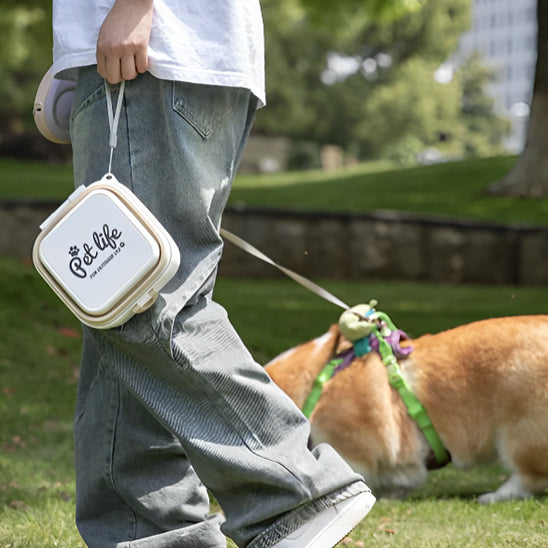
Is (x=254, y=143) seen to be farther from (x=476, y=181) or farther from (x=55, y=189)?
(x=476, y=181)

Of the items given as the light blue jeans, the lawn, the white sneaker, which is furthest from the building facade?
the white sneaker

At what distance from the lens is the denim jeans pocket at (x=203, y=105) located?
177cm

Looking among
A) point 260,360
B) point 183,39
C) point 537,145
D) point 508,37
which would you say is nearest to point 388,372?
point 183,39

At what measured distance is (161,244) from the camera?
1.65 metres

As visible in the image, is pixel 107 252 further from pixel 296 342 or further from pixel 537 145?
pixel 537 145

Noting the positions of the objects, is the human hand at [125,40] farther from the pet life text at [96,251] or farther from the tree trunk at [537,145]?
the tree trunk at [537,145]

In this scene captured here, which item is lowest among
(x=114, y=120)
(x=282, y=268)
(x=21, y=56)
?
(x=282, y=268)

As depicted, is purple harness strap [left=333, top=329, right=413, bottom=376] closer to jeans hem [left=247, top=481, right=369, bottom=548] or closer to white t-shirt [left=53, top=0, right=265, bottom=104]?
jeans hem [left=247, top=481, right=369, bottom=548]

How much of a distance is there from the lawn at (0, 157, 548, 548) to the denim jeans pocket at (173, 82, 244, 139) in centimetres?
126

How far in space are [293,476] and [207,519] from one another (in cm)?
38

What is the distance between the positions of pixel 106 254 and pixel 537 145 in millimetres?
10078

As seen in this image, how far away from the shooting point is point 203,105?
5.89ft

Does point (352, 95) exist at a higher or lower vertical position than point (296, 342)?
lower

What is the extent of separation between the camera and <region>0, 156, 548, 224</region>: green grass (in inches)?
432
